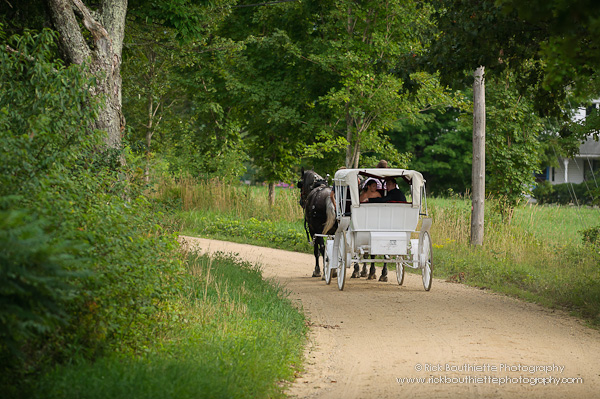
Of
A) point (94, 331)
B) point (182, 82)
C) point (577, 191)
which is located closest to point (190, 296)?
point (94, 331)

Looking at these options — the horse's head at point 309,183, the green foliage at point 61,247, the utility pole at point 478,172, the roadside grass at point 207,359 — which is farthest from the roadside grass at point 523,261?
the green foliage at point 61,247

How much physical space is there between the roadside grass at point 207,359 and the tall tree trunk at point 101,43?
369 centimetres

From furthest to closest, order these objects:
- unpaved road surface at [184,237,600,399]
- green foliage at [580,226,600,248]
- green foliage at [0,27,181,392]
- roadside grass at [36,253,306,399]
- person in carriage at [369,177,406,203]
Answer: green foliage at [580,226,600,248] → person in carriage at [369,177,406,203] → unpaved road surface at [184,237,600,399] → roadside grass at [36,253,306,399] → green foliage at [0,27,181,392]

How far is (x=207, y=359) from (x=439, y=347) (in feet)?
10.1

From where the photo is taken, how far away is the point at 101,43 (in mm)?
12938

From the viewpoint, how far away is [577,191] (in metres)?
41.6

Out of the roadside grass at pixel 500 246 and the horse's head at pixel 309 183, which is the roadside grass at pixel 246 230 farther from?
the horse's head at pixel 309 183

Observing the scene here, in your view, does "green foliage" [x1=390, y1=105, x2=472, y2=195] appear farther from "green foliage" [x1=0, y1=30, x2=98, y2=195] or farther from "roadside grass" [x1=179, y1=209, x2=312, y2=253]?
"green foliage" [x1=0, y1=30, x2=98, y2=195]

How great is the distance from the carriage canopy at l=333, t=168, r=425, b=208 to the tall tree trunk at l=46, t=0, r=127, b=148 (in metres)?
4.02

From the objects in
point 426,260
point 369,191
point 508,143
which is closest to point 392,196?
point 369,191

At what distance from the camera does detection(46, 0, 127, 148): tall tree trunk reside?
12281 millimetres

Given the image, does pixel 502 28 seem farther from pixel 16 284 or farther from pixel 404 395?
pixel 16 284

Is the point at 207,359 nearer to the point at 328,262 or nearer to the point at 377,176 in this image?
the point at 328,262

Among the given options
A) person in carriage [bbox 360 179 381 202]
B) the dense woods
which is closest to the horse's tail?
person in carriage [bbox 360 179 381 202]
